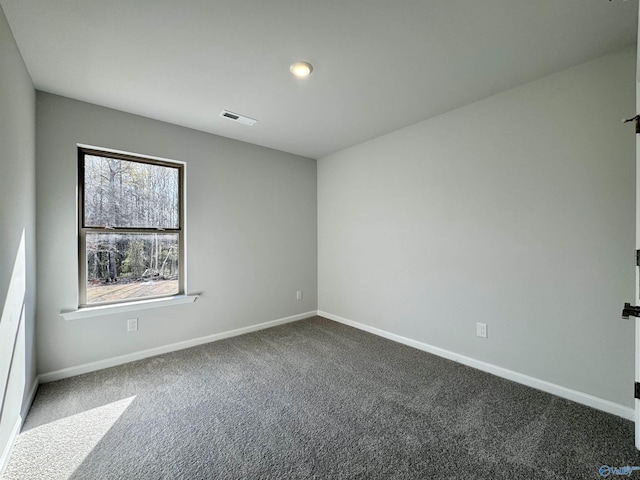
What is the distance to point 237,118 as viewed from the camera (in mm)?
2967

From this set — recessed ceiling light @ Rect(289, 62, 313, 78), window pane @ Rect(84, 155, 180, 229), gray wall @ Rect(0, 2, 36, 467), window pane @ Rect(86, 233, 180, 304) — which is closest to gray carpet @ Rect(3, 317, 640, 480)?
gray wall @ Rect(0, 2, 36, 467)

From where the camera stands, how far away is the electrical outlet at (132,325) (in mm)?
2846

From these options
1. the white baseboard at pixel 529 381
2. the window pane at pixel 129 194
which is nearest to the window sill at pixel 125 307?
the window pane at pixel 129 194

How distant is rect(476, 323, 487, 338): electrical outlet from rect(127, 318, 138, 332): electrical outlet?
3.37 metres

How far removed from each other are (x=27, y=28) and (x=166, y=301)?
2.37m

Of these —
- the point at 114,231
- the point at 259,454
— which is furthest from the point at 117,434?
the point at 114,231

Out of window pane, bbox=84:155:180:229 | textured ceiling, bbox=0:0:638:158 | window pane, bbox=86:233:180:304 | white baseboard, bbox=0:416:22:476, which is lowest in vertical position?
white baseboard, bbox=0:416:22:476

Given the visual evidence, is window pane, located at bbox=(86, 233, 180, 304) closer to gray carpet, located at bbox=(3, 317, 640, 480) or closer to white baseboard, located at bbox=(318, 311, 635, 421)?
gray carpet, located at bbox=(3, 317, 640, 480)

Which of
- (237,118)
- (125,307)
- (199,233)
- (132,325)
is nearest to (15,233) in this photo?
(125,307)

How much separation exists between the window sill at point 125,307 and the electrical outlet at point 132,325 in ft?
0.34

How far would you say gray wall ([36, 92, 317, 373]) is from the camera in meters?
2.46

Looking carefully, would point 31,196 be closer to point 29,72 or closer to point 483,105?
point 29,72

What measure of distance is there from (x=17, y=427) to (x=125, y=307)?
114cm

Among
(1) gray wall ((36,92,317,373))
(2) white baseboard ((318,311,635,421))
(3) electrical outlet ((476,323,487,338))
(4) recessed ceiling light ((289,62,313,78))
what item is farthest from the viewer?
(3) electrical outlet ((476,323,487,338))
